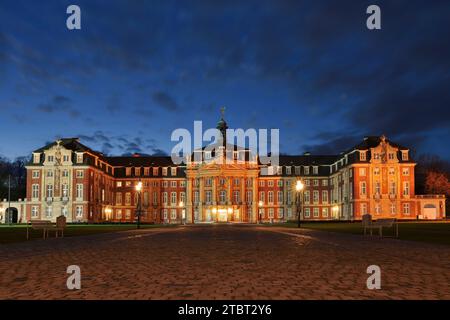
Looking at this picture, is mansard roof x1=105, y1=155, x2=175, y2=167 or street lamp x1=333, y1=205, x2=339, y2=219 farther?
mansard roof x1=105, y1=155, x2=175, y2=167

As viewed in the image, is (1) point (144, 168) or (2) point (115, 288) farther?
(1) point (144, 168)

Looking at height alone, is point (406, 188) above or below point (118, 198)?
above

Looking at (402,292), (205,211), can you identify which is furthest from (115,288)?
(205,211)

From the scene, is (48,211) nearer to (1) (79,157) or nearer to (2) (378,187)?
(1) (79,157)

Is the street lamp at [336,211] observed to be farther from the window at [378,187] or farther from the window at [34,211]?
the window at [34,211]

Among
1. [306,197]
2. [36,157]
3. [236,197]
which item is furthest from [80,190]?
[306,197]

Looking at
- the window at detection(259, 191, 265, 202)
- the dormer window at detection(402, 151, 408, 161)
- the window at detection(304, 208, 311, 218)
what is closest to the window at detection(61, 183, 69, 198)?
→ the window at detection(259, 191, 265, 202)

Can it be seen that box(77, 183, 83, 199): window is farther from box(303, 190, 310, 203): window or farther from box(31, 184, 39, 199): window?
box(303, 190, 310, 203): window

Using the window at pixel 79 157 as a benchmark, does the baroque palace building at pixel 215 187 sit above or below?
below

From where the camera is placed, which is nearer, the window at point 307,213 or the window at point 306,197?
the window at point 307,213

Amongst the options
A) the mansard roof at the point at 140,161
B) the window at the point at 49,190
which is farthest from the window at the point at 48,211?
the mansard roof at the point at 140,161

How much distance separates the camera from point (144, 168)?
101 m

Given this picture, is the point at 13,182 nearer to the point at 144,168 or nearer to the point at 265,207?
the point at 144,168

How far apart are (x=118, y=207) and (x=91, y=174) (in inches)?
712
